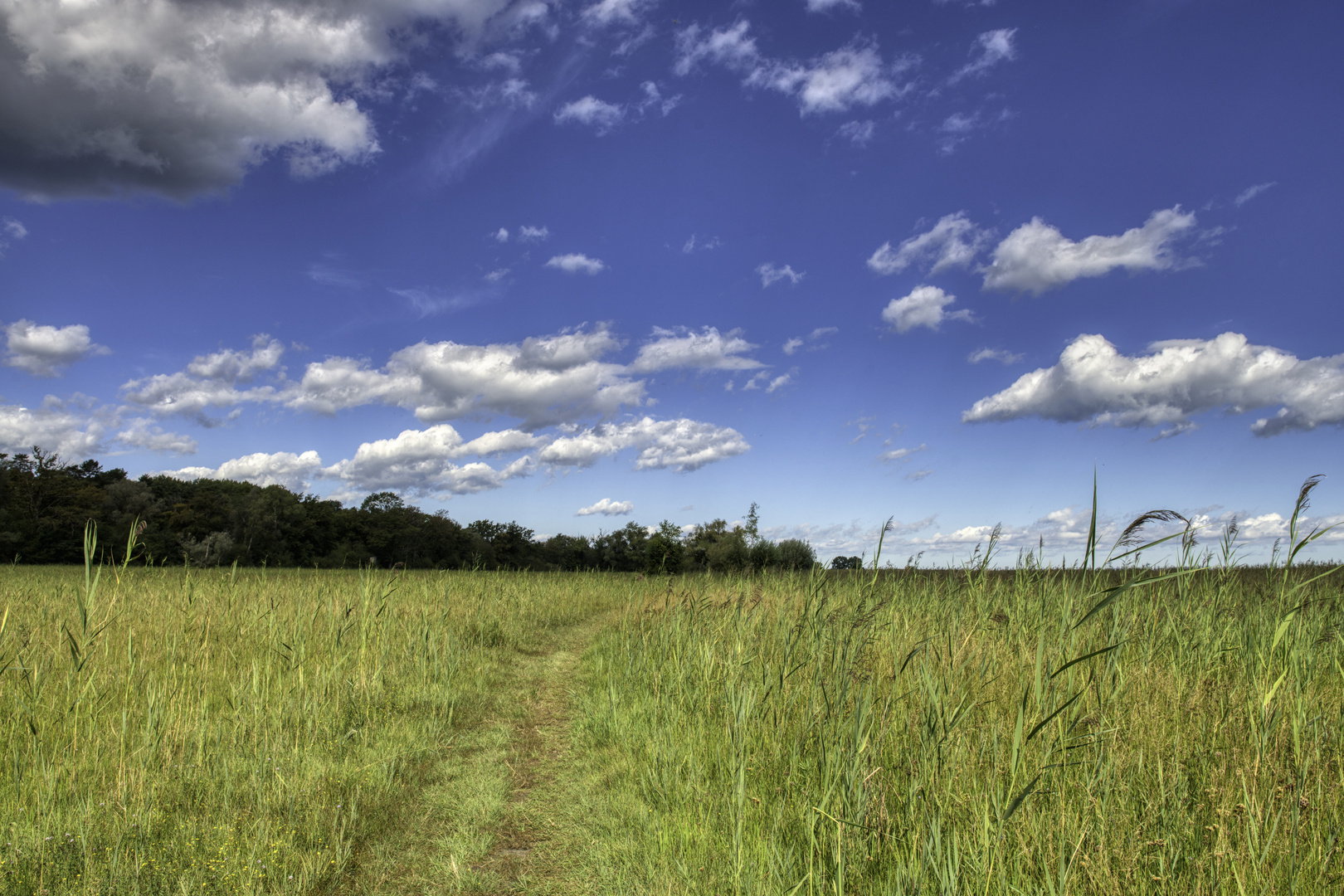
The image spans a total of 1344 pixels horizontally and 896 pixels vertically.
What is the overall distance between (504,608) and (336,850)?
29.6ft

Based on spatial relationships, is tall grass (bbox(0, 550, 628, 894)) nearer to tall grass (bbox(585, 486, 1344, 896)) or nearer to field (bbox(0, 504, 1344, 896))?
field (bbox(0, 504, 1344, 896))

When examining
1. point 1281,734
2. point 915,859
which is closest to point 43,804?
point 915,859

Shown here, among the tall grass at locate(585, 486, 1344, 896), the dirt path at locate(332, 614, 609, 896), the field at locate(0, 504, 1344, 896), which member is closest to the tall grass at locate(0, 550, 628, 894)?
the field at locate(0, 504, 1344, 896)

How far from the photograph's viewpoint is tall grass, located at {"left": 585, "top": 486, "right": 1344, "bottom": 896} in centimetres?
224

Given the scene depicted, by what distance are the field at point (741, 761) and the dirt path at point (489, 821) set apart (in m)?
0.02

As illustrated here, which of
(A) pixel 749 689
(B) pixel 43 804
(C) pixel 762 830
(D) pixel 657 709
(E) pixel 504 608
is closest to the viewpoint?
(C) pixel 762 830

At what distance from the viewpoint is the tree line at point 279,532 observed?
Result: 34.3 metres

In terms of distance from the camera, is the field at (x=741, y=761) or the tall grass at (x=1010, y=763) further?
the field at (x=741, y=761)

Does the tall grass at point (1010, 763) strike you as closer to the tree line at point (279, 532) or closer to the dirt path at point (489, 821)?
the dirt path at point (489, 821)

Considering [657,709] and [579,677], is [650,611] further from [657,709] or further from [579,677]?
[657,709]

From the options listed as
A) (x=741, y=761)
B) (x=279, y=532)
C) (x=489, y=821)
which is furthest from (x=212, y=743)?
(x=279, y=532)

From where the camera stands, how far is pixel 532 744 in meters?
5.76

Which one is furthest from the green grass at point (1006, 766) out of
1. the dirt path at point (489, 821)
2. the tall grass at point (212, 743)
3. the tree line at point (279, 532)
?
the tree line at point (279, 532)

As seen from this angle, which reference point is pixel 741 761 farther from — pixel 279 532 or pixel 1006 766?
pixel 279 532
